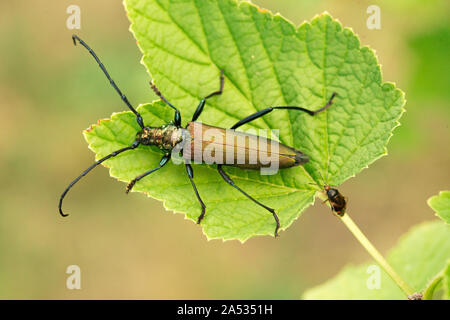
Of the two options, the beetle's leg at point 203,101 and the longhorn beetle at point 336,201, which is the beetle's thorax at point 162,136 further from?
the longhorn beetle at point 336,201

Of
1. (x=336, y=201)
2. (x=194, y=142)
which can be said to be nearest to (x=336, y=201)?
(x=336, y=201)

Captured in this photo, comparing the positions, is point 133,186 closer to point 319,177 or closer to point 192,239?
point 319,177

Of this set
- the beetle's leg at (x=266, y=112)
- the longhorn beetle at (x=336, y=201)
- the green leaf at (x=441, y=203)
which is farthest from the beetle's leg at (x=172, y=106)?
the green leaf at (x=441, y=203)

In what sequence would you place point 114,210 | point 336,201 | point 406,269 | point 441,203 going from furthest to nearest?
point 114,210 < point 406,269 < point 336,201 < point 441,203

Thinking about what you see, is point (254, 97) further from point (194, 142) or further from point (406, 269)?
point (406, 269)

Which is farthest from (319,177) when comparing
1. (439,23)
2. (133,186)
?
(439,23)

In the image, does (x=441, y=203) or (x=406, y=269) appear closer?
(x=441, y=203)
